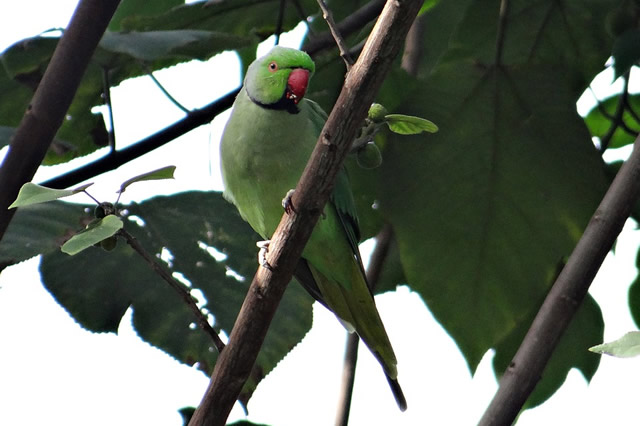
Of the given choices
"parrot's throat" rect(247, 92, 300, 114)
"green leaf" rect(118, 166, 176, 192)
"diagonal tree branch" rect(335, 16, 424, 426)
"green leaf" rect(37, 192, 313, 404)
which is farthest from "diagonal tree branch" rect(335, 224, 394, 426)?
"green leaf" rect(118, 166, 176, 192)

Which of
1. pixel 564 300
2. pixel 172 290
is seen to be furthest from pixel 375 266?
pixel 564 300

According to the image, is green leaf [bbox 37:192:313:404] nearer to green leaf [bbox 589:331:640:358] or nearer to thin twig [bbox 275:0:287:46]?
thin twig [bbox 275:0:287:46]

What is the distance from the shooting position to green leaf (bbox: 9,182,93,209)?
1.07m

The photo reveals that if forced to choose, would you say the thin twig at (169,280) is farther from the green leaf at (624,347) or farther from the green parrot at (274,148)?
the green parrot at (274,148)

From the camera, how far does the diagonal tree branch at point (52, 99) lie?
1.48 m

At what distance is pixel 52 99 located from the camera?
59.2 inches

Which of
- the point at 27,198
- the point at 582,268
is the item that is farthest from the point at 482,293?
the point at 27,198

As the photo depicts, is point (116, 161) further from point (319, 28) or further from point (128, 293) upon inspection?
point (319, 28)

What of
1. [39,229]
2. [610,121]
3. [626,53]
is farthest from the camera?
[610,121]

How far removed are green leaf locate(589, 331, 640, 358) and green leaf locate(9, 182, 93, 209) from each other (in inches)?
26.1

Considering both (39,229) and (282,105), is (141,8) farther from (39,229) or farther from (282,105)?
(39,229)

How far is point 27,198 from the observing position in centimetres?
109

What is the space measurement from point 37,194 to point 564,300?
3.08ft

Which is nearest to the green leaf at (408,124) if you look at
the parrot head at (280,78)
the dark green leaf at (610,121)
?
the parrot head at (280,78)
